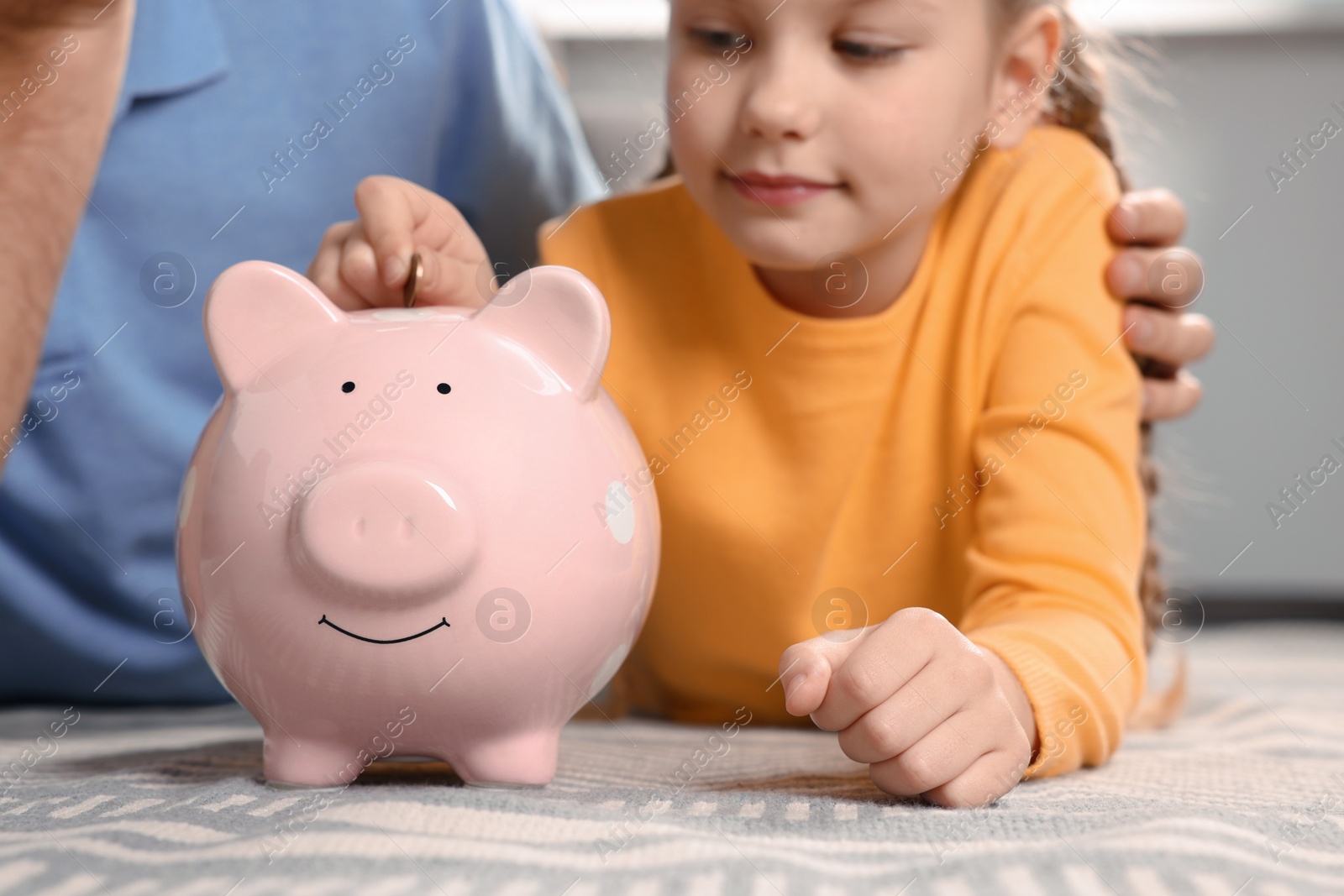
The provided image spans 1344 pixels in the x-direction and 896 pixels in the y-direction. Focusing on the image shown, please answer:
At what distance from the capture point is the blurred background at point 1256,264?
190 centimetres

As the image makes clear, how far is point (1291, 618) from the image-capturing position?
1741 millimetres

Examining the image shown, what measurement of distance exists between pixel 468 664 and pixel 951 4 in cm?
50

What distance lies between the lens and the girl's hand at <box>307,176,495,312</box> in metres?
0.67

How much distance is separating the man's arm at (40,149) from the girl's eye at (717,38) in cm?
35

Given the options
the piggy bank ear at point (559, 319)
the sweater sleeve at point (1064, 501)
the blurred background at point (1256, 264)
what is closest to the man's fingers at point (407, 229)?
the piggy bank ear at point (559, 319)

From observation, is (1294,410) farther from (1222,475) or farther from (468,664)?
(468,664)

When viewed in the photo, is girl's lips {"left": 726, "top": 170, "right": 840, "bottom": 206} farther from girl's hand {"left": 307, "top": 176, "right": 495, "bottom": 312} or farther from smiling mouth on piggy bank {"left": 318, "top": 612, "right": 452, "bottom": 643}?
smiling mouth on piggy bank {"left": 318, "top": 612, "right": 452, "bottom": 643}

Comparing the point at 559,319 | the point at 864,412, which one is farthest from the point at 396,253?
the point at 864,412

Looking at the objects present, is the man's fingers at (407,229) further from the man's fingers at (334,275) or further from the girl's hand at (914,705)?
the girl's hand at (914,705)

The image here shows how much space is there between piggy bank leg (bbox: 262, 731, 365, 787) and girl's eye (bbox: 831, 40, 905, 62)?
482mm

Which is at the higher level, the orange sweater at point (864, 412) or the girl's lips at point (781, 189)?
the girl's lips at point (781, 189)

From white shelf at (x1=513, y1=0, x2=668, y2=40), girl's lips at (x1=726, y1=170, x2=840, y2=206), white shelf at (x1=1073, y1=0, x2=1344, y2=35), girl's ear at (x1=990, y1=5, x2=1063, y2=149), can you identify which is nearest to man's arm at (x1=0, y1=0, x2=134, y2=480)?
girl's lips at (x1=726, y1=170, x2=840, y2=206)

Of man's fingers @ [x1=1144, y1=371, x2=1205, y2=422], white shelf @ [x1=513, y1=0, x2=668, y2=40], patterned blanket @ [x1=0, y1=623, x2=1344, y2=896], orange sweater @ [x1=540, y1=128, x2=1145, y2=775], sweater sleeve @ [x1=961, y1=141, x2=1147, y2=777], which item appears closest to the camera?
patterned blanket @ [x1=0, y1=623, x2=1344, y2=896]

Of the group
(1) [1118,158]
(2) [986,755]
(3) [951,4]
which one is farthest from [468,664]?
(1) [1118,158]
